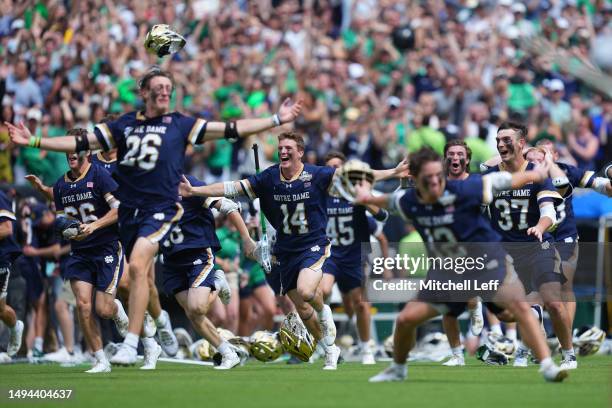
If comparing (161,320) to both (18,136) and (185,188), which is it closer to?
(185,188)

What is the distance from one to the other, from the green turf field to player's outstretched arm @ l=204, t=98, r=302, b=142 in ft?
7.66

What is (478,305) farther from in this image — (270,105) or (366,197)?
(270,105)

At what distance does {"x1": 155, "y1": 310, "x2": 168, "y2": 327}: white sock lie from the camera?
15062 mm

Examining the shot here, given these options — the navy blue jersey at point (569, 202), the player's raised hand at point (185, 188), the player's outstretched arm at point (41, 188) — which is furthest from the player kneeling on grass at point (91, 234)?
the navy blue jersey at point (569, 202)

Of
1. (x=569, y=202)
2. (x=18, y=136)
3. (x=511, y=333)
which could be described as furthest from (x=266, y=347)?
(x=18, y=136)

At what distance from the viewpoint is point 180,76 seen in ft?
74.7

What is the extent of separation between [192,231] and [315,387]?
12.1ft

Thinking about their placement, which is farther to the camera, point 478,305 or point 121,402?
point 478,305

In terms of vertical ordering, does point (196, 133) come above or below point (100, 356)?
above

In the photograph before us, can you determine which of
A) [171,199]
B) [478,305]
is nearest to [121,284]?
[171,199]

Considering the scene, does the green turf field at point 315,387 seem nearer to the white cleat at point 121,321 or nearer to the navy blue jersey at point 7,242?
the white cleat at point 121,321

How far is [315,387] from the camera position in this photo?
1079 cm

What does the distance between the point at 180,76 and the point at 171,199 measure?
10.9 meters

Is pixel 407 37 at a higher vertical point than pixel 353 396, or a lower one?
higher
